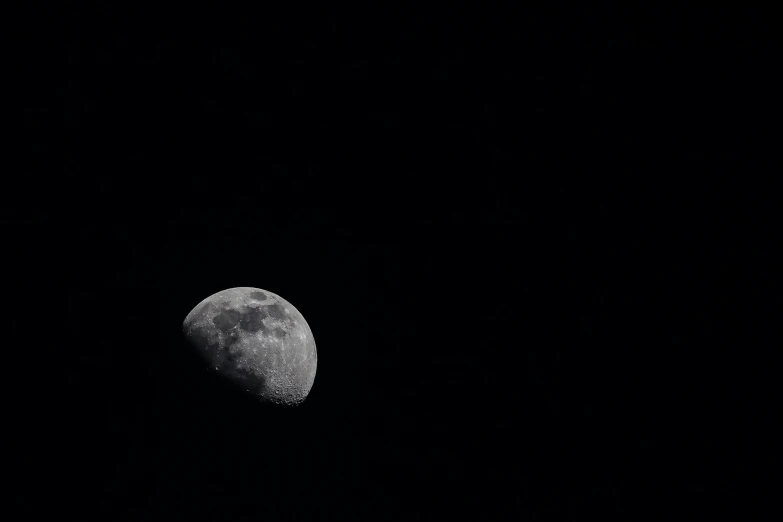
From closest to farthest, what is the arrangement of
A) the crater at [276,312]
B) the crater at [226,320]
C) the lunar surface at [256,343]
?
the lunar surface at [256,343], the crater at [226,320], the crater at [276,312]

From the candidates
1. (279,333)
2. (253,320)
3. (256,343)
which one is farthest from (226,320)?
(279,333)

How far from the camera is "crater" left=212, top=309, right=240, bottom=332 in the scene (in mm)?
4730

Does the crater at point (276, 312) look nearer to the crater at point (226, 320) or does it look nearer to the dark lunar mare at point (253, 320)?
the dark lunar mare at point (253, 320)

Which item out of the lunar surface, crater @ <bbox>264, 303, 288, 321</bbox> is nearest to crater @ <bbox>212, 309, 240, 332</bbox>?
the lunar surface

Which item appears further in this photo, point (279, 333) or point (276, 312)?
point (276, 312)

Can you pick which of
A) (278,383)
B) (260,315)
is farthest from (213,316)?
(278,383)

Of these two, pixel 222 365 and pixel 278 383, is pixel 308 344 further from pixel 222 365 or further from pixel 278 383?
pixel 222 365

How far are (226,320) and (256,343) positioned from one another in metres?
0.33

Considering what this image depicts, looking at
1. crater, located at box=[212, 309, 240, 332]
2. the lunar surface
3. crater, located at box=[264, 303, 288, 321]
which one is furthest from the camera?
crater, located at box=[264, 303, 288, 321]

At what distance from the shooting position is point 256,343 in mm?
4688

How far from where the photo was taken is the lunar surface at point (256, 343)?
462cm

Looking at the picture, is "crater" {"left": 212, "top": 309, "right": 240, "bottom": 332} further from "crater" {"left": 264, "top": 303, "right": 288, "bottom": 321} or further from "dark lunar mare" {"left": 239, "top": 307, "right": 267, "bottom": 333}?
"crater" {"left": 264, "top": 303, "right": 288, "bottom": 321}

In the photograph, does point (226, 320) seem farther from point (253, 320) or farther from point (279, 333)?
point (279, 333)

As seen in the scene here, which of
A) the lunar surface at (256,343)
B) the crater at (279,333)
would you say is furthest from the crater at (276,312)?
the crater at (279,333)
